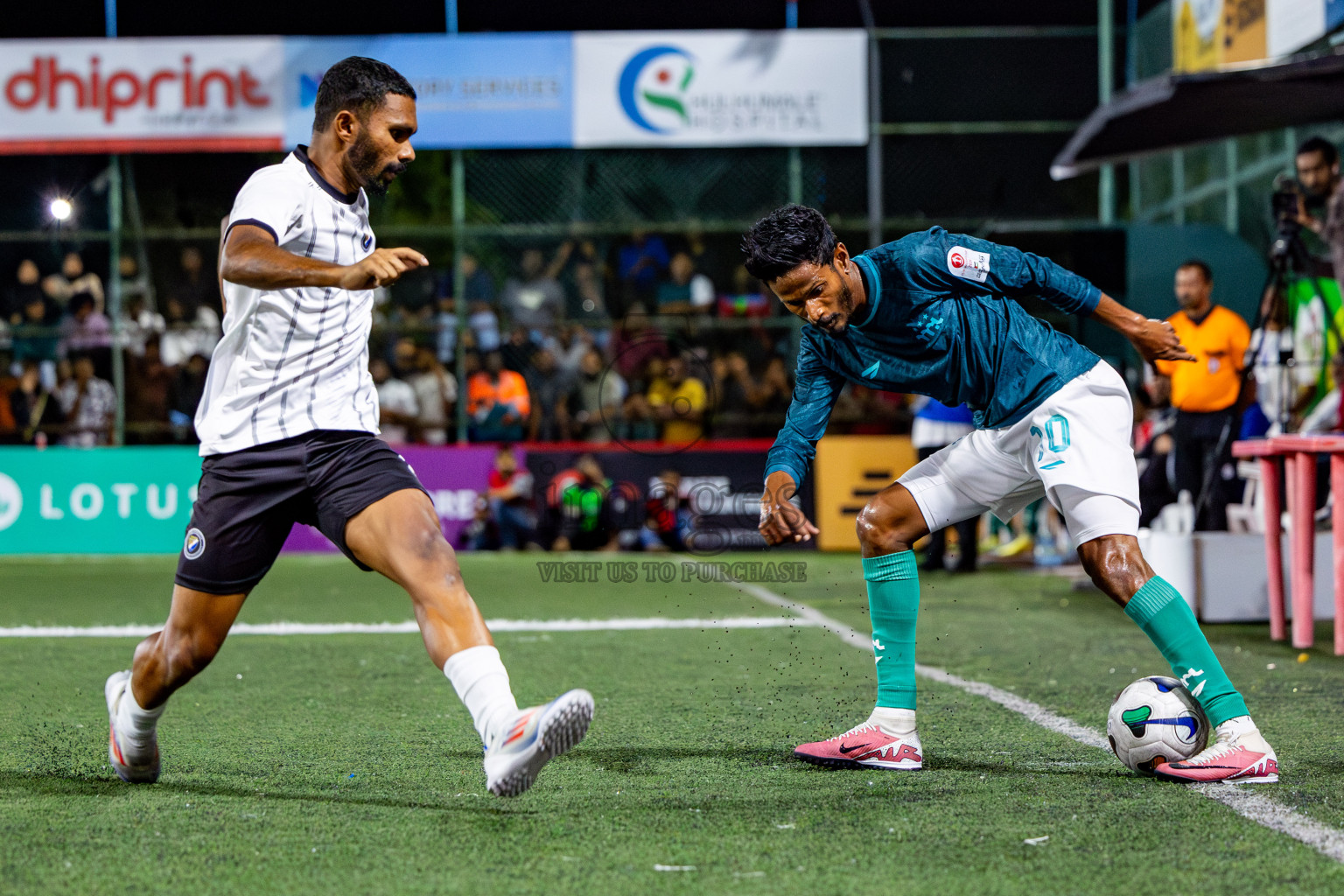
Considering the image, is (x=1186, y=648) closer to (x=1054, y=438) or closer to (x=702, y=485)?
(x=1054, y=438)

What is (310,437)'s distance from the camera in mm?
3969

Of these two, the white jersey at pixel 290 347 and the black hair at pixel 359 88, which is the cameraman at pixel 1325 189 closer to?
the black hair at pixel 359 88

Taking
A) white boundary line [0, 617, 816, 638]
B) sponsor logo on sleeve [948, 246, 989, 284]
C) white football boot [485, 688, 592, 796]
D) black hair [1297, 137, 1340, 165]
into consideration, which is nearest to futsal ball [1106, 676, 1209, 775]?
sponsor logo on sleeve [948, 246, 989, 284]

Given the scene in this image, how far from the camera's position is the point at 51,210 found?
55.3 ft

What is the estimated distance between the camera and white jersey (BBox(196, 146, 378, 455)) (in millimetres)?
3951

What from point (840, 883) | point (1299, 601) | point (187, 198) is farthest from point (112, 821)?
point (187, 198)

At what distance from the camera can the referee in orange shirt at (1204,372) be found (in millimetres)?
10000

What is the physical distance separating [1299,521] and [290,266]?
18.5 ft

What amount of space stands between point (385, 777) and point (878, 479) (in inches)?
440

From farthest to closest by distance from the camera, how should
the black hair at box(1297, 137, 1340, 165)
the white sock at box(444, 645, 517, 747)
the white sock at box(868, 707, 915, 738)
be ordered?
1. the black hair at box(1297, 137, 1340, 165)
2. the white sock at box(868, 707, 915, 738)
3. the white sock at box(444, 645, 517, 747)

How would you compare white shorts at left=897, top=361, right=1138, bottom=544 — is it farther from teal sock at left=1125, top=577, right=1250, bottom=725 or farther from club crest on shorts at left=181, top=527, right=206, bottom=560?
club crest on shorts at left=181, top=527, right=206, bottom=560

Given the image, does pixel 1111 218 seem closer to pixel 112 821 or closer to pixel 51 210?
pixel 51 210

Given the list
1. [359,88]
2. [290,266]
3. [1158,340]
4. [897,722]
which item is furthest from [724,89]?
[290,266]

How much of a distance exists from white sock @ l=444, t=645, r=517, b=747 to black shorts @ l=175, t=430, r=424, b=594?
16.4 inches
